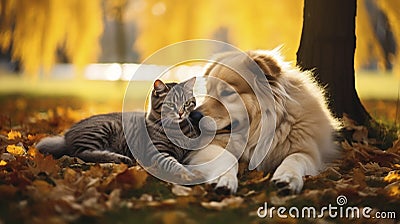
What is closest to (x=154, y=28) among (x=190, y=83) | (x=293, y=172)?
(x=190, y=83)

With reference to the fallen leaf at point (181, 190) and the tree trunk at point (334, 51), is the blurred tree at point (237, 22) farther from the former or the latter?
the fallen leaf at point (181, 190)

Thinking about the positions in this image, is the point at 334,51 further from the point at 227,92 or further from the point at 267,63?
the point at 227,92

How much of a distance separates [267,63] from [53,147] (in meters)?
1.72

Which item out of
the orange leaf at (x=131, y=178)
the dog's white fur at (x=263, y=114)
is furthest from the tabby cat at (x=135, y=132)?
the orange leaf at (x=131, y=178)

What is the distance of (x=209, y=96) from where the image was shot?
3.56 metres

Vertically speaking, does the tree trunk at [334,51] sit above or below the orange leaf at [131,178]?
above

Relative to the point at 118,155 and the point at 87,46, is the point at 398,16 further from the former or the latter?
the point at 87,46

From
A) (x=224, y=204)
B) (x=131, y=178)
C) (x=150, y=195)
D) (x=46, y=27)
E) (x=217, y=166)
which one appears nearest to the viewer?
(x=224, y=204)

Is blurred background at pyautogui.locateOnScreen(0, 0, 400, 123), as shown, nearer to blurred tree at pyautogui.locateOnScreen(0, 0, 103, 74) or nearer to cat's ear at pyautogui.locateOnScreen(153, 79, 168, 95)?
blurred tree at pyautogui.locateOnScreen(0, 0, 103, 74)

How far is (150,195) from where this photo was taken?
3.00 metres

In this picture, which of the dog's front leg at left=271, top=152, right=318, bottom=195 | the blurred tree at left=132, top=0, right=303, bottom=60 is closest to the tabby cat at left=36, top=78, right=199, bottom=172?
the dog's front leg at left=271, top=152, right=318, bottom=195

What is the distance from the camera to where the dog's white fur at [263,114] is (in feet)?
11.3

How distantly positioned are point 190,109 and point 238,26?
18.5ft

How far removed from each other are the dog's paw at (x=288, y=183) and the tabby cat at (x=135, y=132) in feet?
2.66
